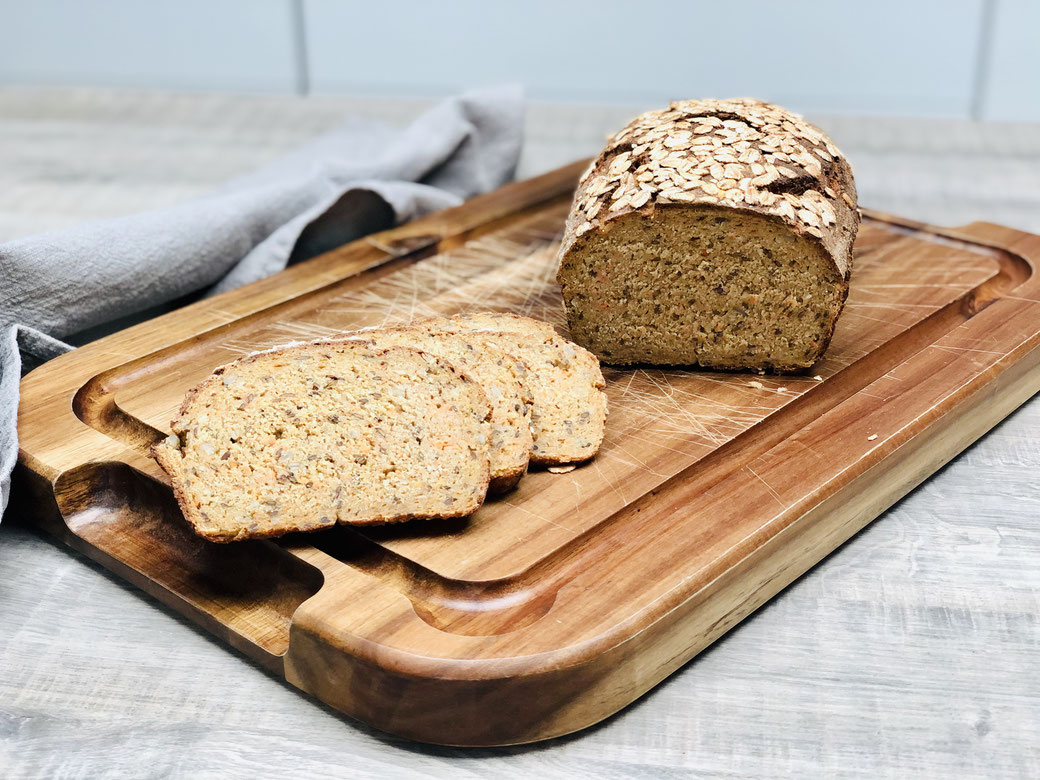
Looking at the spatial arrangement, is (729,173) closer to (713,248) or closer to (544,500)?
(713,248)

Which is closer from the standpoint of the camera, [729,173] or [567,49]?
[729,173]

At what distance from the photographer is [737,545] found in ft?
7.84

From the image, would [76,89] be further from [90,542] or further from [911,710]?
[911,710]

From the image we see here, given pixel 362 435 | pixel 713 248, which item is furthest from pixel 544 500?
pixel 713 248

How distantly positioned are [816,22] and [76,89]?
3881 mm

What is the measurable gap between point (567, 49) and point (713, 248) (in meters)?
3.84

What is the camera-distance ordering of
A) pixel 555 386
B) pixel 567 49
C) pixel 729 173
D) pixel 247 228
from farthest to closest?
1. pixel 567 49
2. pixel 247 228
3. pixel 729 173
4. pixel 555 386

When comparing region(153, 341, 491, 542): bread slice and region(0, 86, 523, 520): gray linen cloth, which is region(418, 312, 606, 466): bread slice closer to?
region(153, 341, 491, 542): bread slice

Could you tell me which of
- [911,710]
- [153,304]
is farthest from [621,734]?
[153,304]

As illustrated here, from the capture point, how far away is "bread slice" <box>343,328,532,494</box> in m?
2.57

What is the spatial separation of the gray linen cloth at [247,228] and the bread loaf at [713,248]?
121cm

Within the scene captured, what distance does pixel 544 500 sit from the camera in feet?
8.47

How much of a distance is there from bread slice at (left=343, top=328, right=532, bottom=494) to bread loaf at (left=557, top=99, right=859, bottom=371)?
421 mm

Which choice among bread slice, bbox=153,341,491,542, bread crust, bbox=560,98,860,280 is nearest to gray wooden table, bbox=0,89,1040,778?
bread slice, bbox=153,341,491,542
